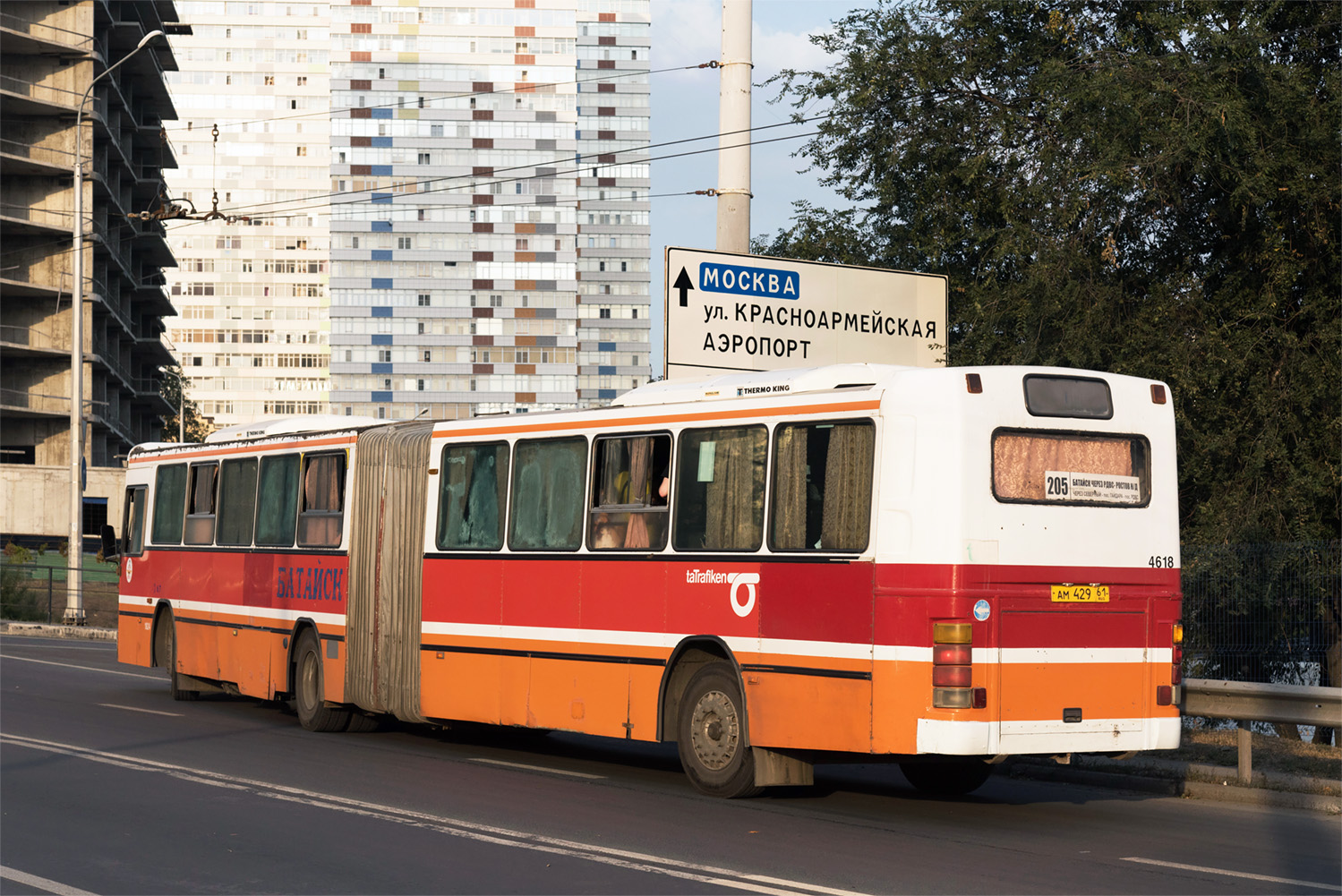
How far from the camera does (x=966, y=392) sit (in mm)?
11312

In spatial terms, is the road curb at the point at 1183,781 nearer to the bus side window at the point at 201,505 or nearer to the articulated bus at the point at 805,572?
the articulated bus at the point at 805,572

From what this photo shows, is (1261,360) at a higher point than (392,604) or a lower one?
higher

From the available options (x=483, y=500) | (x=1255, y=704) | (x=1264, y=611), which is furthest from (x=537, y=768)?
(x=1264, y=611)

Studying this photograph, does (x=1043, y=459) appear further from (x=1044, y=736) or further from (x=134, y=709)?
(x=134, y=709)

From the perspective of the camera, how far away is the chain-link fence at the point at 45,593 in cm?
4116

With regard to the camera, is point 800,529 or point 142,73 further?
point 142,73

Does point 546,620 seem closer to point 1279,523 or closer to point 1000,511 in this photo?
point 1000,511

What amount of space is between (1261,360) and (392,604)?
378 inches

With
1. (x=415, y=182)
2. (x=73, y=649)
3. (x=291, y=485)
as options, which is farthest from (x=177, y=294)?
(x=291, y=485)

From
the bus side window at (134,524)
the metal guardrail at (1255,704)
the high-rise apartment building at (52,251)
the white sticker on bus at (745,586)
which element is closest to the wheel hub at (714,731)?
the white sticker on bus at (745,586)

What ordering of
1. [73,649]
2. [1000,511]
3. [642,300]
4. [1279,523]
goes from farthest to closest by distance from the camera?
[642,300] → [73,649] → [1279,523] → [1000,511]

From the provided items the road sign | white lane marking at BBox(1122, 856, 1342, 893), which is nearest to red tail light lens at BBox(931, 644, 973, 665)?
white lane marking at BBox(1122, 856, 1342, 893)

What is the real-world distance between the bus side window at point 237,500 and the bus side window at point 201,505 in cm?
24

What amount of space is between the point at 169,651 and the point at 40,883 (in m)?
12.8
